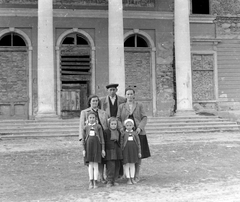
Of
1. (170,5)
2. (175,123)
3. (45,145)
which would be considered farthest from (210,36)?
(45,145)

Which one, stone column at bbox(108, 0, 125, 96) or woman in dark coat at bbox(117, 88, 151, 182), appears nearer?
woman in dark coat at bbox(117, 88, 151, 182)

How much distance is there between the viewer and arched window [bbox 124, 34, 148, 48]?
21844 mm

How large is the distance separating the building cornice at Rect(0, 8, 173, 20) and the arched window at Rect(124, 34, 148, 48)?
3.80 ft

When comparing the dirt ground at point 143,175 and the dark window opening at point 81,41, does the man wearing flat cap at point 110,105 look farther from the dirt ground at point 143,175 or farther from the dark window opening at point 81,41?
the dark window opening at point 81,41

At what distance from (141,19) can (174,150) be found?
1242cm

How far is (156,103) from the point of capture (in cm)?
2177

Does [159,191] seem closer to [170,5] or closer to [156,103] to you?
[156,103]

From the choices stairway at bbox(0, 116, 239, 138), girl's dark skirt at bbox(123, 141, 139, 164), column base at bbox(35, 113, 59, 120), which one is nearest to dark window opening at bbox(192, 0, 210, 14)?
stairway at bbox(0, 116, 239, 138)

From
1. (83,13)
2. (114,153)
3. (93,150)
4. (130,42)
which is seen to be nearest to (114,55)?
(130,42)

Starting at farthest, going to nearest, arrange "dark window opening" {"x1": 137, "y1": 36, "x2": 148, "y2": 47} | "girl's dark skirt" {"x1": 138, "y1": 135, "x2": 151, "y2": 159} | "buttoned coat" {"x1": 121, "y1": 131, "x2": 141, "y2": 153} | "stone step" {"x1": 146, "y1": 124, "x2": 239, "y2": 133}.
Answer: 1. "dark window opening" {"x1": 137, "y1": 36, "x2": 148, "y2": 47}
2. "stone step" {"x1": 146, "y1": 124, "x2": 239, "y2": 133}
3. "girl's dark skirt" {"x1": 138, "y1": 135, "x2": 151, "y2": 159}
4. "buttoned coat" {"x1": 121, "y1": 131, "x2": 141, "y2": 153}

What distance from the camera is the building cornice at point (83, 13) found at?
20.3 metres

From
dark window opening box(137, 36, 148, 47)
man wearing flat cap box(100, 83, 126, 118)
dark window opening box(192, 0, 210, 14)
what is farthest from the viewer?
dark window opening box(192, 0, 210, 14)

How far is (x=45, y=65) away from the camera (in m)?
17.0

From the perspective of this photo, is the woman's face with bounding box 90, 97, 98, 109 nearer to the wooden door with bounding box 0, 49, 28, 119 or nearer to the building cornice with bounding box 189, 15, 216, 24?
the wooden door with bounding box 0, 49, 28, 119
